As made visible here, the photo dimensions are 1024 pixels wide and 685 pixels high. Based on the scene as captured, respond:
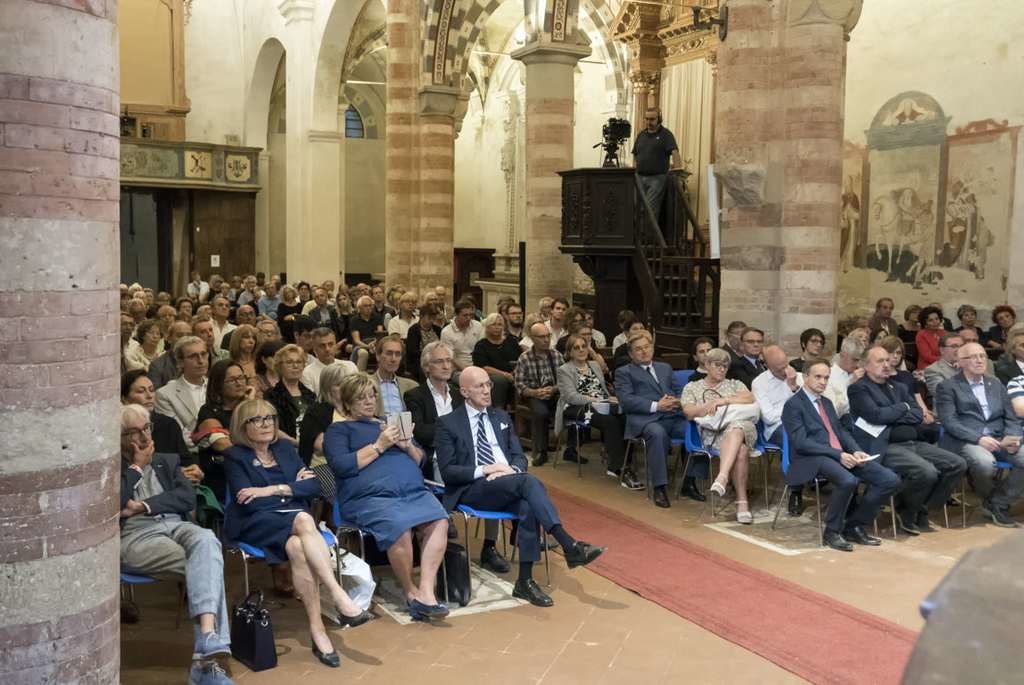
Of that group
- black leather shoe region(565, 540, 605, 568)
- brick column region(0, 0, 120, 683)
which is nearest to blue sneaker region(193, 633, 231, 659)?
brick column region(0, 0, 120, 683)

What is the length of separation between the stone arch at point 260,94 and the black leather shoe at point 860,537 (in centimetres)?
2124

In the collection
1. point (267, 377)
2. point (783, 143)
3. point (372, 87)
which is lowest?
point (267, 377)

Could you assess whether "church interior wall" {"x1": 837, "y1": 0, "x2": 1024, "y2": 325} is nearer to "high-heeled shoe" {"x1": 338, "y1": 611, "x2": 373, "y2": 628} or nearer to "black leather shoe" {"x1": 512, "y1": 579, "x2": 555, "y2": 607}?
"black leather shoe" {"x1": 512, "y1": 579, "x2": 555, "y2": 607}

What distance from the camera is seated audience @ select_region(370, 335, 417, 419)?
681 cm

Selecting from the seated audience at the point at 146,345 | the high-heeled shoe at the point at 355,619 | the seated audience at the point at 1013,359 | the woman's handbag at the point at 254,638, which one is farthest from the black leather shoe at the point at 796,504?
the seated audience at the point at 146,345

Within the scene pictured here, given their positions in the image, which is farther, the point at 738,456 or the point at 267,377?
the point at 738,456

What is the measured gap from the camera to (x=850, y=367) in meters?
7.76

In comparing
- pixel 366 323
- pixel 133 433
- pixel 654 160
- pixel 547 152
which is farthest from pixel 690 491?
pixel 547 152

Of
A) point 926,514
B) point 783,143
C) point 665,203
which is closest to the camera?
point 926,514

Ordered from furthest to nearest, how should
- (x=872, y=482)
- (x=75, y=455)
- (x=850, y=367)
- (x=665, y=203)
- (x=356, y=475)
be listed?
(x=665, y=203), (x=850, y=367), (x=872, y=482), (x=356, y=475), (x=75, y=455)

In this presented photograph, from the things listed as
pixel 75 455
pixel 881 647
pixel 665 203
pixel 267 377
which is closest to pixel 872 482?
pixel 881 647

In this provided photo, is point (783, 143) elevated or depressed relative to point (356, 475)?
elevated

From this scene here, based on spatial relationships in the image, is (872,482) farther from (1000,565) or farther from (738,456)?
(1000,565)

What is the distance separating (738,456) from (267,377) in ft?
11.0
